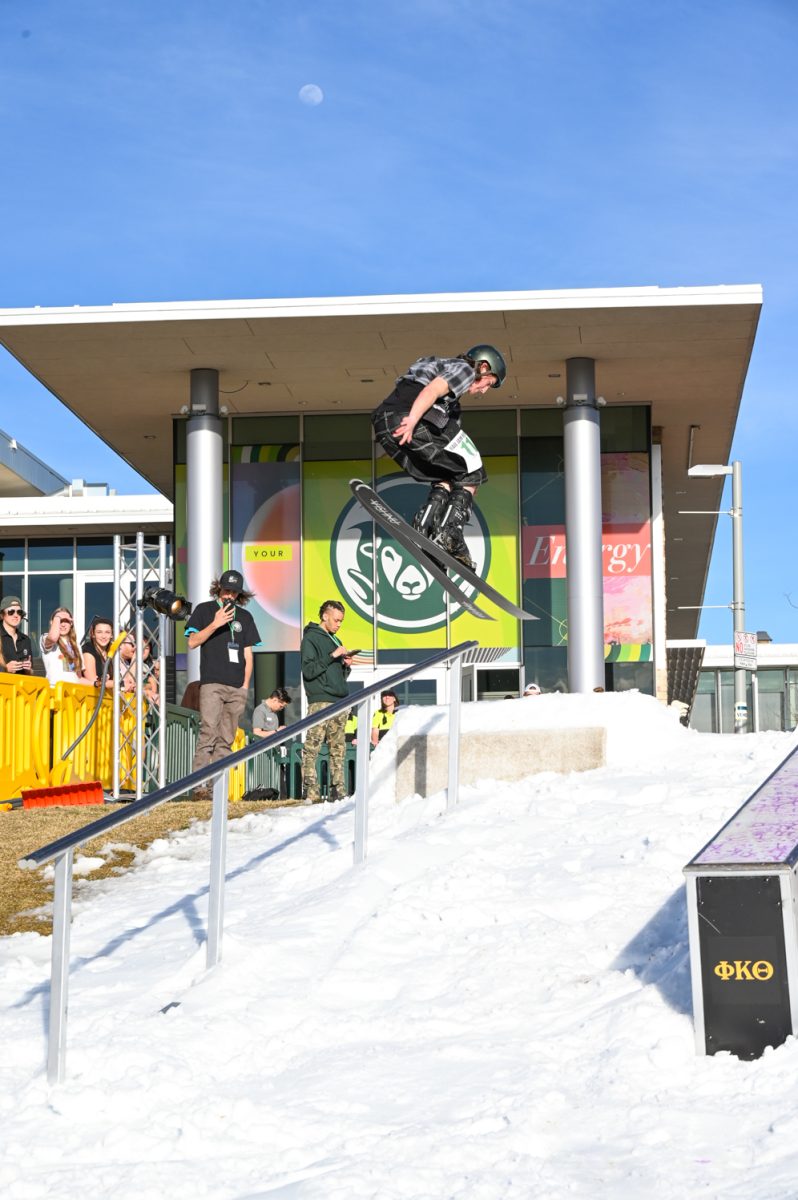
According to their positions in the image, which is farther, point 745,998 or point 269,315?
point 269,315

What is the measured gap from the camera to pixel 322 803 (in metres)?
10.8

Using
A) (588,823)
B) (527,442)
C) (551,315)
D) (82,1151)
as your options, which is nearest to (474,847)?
(588,823)

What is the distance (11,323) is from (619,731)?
1424 cm

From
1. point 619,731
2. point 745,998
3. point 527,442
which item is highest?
point 527,442

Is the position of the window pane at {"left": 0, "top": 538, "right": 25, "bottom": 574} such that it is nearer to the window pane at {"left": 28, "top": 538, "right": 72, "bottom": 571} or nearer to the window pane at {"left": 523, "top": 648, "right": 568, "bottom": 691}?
the window pane at {"left": 28, "top": 538, "right": 72, "bottom": 571}

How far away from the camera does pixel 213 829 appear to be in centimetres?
627

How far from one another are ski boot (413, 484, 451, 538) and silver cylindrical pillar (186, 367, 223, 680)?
12584mm

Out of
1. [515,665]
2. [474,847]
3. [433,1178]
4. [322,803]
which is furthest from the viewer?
[515,665]

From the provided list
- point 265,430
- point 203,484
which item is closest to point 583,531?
point 203,484

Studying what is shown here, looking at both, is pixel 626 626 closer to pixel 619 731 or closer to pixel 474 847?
pixel 619 731

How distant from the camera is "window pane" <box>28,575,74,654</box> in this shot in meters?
35.5

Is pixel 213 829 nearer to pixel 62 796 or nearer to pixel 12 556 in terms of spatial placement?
pixel 62 796

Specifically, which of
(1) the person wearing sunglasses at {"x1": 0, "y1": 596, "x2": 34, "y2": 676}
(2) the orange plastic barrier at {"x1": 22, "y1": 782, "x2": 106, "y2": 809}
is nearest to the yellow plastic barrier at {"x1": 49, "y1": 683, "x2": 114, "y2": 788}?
(1) the person wearing sunglasses at {"x1": 0, "y1": 596, "x2": 34, "y2": 676}

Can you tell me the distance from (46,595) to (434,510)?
27.2 metres
